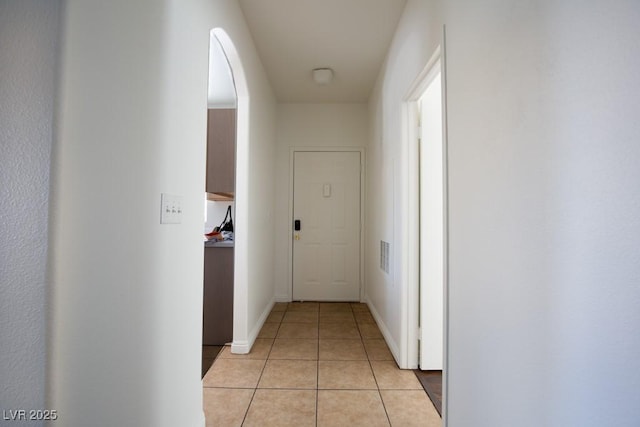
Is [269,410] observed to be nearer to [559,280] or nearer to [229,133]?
[559,280]

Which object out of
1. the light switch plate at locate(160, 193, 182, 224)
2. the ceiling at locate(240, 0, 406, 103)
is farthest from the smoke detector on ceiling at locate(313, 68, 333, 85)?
the light switch plate at locate(160, 193, 182, 224)

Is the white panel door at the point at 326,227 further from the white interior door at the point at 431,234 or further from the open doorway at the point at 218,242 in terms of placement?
the white interior door at the point at 431,234

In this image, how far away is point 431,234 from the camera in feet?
7.17

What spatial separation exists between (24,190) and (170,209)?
1.56 feet

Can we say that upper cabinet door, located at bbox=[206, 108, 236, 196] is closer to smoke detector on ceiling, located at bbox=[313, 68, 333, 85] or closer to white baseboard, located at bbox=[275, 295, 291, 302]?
smoke detector on ceiling, located at bbox=[313, 68, 333, 85]

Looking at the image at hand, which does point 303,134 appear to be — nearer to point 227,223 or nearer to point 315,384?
point 227,223

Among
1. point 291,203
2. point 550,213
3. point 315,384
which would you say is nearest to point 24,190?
point 550,213

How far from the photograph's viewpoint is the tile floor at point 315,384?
1.67m

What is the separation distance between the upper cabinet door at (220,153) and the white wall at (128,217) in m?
1.19

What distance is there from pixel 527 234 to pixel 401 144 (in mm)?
1499

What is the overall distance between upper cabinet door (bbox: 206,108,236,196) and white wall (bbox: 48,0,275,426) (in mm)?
1188

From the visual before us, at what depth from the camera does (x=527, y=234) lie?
2.83 ft

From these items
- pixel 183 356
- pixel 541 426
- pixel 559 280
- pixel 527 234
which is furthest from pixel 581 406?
pixel 183 356

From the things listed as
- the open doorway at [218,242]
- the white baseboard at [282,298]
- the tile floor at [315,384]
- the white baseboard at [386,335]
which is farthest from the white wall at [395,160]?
the open doorway at [218,242]
